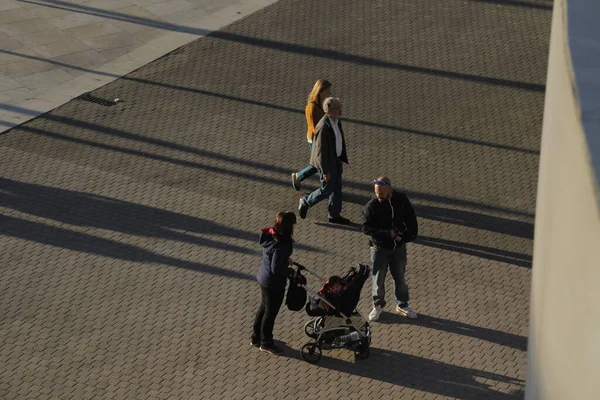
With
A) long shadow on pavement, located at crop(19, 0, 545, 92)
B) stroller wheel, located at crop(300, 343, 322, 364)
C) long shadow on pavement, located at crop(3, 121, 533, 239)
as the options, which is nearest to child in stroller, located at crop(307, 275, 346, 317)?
stroller wheel, located at crop(300, 343, 322, 364)

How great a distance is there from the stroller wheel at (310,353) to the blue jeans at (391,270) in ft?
2.99

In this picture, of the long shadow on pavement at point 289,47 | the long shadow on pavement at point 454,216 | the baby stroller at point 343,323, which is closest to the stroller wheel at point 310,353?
the baby stroller at point 343,323

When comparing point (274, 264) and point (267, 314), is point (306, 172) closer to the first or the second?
point (267, 314)

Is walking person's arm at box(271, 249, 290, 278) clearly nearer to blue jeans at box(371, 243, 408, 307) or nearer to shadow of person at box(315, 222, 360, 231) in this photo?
blue jeans at box(371, 243, 408, 307)

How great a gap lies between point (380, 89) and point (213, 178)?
3.69 meters

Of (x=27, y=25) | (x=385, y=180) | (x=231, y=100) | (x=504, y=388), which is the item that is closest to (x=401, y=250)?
(x=385, y=180)

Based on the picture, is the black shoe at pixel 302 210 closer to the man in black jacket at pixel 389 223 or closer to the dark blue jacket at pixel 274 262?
the man in black jacket at pixel 389 223

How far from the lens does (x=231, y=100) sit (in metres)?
16.0

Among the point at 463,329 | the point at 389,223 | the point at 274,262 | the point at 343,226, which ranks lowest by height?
the point at 463,329

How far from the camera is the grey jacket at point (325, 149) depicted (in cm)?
1254

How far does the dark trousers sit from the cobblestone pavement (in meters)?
0.20

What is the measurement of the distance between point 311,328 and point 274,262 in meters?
1.11

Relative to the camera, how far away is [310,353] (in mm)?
10367

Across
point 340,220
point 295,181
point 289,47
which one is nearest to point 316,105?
point 295,181
